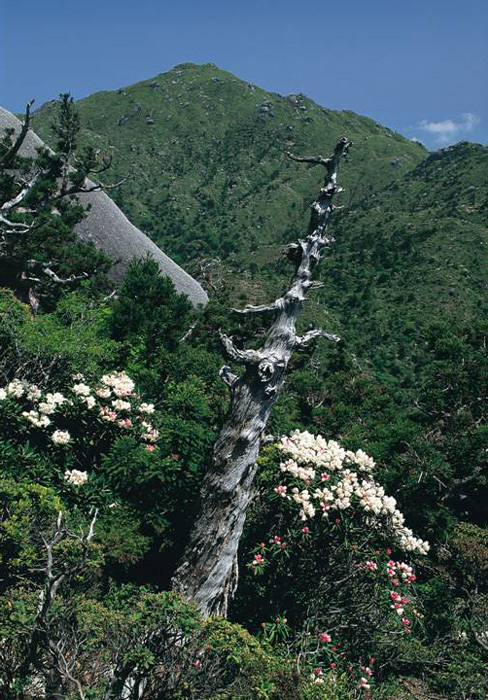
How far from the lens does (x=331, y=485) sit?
25.9 ft

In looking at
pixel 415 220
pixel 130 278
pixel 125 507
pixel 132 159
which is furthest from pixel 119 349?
pixel 132 159

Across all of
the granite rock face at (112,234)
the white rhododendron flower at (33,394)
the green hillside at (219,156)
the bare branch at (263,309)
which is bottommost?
the white rhododendron flower at (33,394)

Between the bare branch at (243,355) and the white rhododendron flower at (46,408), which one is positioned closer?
the bare branch at (243,355)

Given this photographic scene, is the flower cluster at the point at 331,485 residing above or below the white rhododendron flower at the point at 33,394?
above

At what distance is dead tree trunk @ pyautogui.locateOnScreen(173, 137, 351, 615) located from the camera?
7.18 metres

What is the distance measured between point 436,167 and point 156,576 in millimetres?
99536

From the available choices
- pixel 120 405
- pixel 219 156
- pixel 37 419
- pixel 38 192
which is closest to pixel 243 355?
pixel 120 405

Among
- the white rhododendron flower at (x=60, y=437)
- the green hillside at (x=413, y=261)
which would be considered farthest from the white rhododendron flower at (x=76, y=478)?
the green hillside at (x=413, y=261)

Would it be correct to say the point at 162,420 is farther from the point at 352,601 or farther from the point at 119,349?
the point at 119,349

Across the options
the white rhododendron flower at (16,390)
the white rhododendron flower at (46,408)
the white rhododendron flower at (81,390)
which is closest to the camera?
the white rhododendron flower at (46,408)

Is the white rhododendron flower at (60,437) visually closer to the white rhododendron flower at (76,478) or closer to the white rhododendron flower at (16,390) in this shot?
the white rhododendron flower at (76,478)

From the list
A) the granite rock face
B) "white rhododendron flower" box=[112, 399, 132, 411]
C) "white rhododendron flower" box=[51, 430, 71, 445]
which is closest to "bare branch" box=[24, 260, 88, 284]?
the granite rock face

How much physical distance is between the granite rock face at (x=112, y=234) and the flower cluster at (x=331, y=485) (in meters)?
18.5

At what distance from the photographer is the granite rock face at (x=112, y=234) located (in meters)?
27.2
